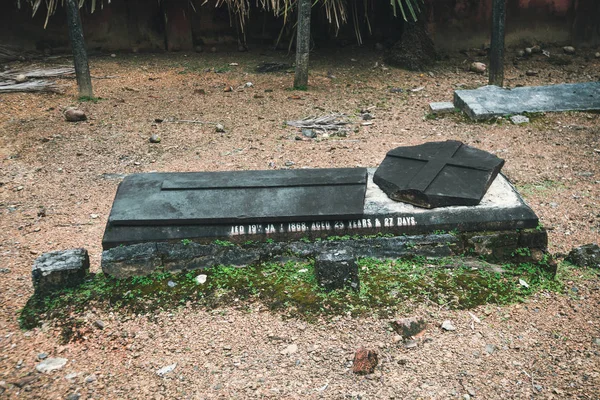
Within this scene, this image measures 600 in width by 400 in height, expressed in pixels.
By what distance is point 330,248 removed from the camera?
346 cm

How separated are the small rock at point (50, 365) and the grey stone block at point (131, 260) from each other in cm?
62

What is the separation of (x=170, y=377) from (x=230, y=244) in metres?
0.88

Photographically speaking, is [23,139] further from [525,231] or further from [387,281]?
[525,231]

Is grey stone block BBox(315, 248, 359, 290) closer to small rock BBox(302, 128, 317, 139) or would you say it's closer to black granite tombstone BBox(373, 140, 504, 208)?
black granite tombstone BBox(373, 140, 504, 208)

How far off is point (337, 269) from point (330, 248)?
19 centimetres

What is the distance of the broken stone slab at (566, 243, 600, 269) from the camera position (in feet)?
12.1

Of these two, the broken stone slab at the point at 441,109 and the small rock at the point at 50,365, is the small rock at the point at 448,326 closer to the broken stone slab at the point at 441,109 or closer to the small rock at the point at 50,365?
the small rock at the point at 50,365

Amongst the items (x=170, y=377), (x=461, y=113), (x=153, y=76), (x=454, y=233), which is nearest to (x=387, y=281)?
(x=454, y=233)

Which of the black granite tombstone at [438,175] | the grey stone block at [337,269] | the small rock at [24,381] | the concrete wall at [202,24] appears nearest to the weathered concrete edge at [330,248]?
the grey stone block at [337,269]

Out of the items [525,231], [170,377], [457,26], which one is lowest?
[170,377]

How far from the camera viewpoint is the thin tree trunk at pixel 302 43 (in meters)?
6.91

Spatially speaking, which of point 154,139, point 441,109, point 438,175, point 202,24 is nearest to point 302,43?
point 441,109

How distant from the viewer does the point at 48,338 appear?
3.12m

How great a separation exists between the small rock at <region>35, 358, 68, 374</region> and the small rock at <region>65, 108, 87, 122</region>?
397 centimetres
